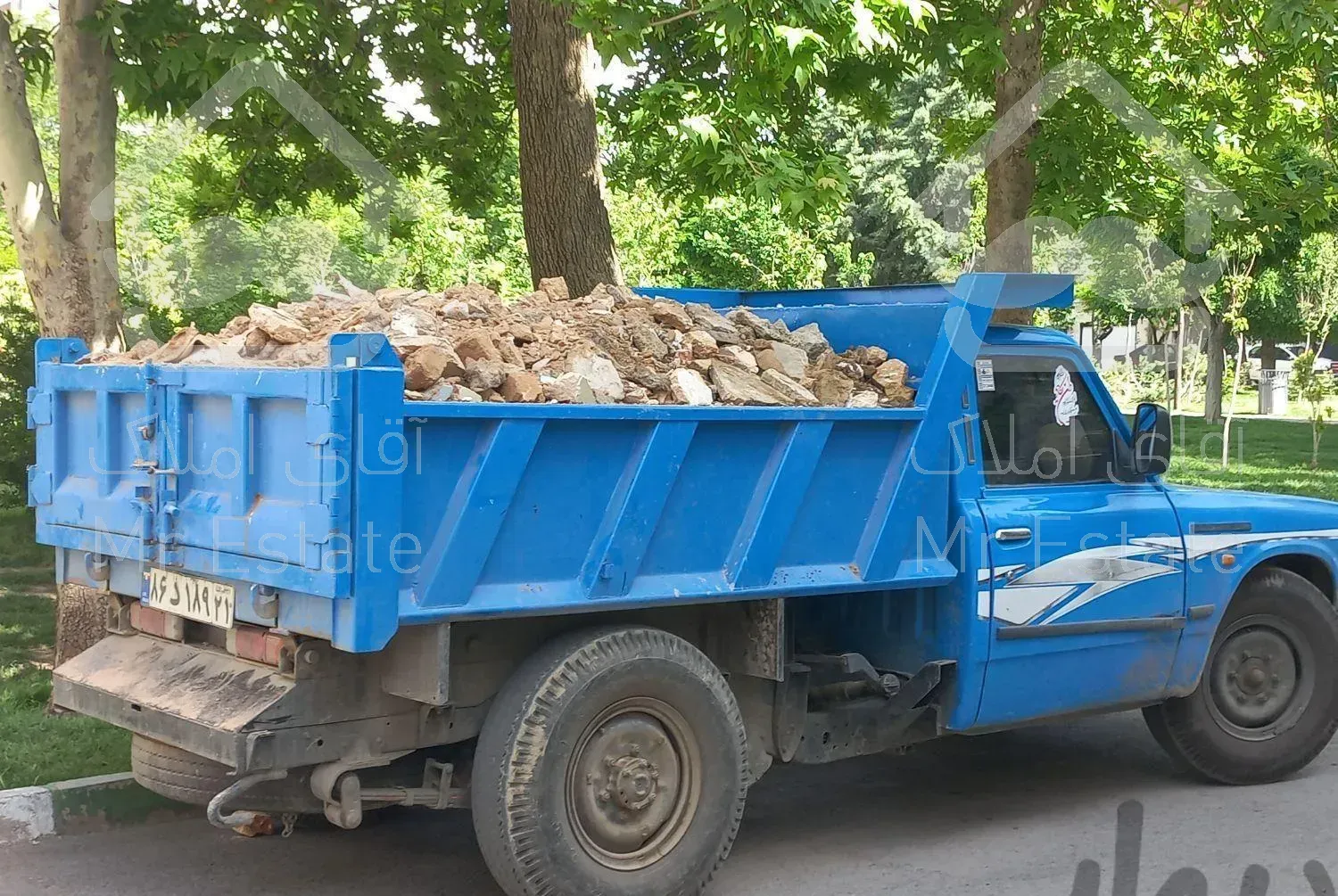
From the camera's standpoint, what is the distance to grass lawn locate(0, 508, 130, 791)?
19.4ft

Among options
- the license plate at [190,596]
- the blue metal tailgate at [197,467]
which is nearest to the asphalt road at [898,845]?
the license plate at [190,596]

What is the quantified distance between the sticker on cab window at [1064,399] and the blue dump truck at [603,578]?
2 cm

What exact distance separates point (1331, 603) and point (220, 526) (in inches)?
207

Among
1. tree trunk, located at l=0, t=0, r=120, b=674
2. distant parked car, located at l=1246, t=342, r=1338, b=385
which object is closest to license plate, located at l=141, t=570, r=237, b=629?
tree trunk, located at l=0, t=0, r=120, b=674

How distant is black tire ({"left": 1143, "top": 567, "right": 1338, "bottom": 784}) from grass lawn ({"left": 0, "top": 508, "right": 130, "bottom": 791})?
4785 millimetres

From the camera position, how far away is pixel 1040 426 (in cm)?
598

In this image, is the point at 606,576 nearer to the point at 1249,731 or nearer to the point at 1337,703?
the point at 1249,731

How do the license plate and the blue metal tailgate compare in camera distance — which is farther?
the license plate

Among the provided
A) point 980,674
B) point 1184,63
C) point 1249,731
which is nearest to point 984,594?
point 980,674

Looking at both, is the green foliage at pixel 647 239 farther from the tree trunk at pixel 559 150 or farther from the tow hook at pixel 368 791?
the tow hook at pixel 368 791

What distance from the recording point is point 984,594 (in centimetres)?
547

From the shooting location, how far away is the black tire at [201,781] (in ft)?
14.6

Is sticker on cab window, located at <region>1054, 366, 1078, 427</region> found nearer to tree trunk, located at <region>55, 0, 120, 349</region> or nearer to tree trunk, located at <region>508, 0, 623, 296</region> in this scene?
tree trunk, located at <region>508, 0, 623, 296</region>

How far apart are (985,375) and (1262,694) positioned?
88.9 inches
